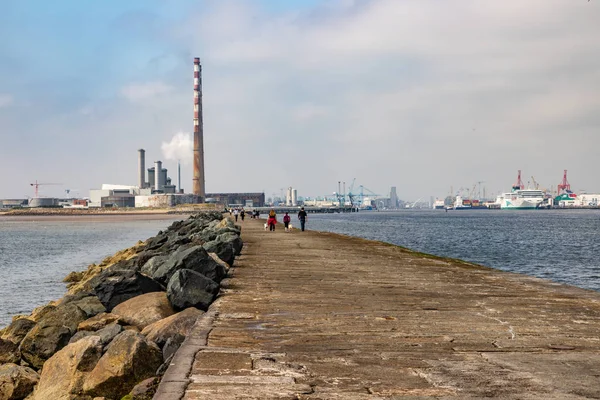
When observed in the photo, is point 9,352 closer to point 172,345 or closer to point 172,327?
point 172,327

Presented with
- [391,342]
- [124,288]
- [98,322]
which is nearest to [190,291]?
[98,322]

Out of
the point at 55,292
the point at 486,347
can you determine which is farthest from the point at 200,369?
the point at 55,292

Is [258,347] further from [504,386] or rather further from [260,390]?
[504,386]

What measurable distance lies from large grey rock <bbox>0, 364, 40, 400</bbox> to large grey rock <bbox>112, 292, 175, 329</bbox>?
1.58 m

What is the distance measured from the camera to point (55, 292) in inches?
816

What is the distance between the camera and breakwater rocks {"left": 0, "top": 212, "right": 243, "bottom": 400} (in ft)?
19.8

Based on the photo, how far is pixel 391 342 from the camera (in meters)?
6.02

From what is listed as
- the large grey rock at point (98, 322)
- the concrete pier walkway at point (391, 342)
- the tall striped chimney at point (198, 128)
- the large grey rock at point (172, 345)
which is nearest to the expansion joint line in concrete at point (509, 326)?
the concrete pier walkway at point (391, 342)

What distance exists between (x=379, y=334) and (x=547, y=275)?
20926mm

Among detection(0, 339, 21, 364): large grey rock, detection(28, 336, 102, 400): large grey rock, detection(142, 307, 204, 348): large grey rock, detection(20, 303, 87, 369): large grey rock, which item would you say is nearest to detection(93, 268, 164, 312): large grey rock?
detection(20, 303, 87, 369): large grey rock

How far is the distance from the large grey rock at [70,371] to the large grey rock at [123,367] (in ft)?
1.09

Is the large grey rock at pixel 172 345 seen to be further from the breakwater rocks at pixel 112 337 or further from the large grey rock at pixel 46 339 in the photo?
the large grey rock at pixel 46 339

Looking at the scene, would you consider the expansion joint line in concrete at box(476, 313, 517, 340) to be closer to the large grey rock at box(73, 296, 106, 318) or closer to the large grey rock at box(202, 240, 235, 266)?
the large grey rock at box(73, 296, 106, 318)

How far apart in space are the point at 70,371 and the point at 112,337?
0.72 metres
